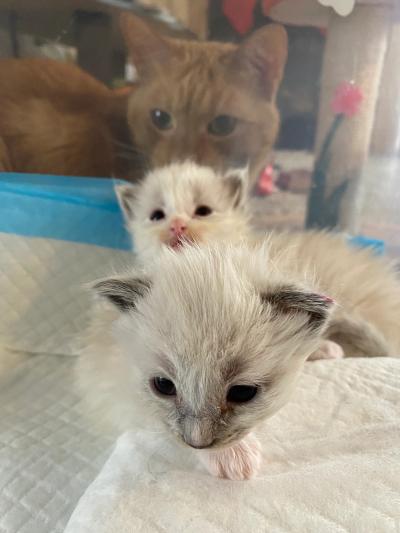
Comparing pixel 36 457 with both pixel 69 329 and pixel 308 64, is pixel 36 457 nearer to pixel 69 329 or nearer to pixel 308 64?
pixel 69 329

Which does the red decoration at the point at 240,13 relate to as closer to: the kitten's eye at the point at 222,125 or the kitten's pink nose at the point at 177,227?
the kitten's eye at the point at 222,125

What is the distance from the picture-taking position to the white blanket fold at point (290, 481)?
68 centimetres

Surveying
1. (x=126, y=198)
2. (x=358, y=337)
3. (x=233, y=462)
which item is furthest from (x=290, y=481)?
(x=126, y=198)

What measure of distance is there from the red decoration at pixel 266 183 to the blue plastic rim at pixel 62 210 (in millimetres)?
468

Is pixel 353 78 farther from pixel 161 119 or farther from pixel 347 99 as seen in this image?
pixel 161 119

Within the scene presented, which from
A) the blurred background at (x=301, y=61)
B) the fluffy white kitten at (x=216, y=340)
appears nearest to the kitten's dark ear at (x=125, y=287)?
the fluffy white kitten at (x=216, y=340)

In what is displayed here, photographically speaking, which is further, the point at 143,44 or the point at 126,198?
the point at 143,44

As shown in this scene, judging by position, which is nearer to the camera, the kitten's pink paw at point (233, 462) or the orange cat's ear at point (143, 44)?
the kitten's pink paw at point (233, 462)

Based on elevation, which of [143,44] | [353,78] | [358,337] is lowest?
[358,337]

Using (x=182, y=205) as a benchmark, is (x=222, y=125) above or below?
above

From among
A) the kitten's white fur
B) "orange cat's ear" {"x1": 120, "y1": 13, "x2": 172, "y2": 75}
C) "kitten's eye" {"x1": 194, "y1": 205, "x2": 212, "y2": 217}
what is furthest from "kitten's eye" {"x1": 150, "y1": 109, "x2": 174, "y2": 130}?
the kitten's white fur

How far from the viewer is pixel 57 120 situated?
1.48 meters

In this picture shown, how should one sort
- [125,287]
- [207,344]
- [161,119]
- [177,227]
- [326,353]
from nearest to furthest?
[207,344]
[125,287]
[326,353]
[177,227]
[161,119]

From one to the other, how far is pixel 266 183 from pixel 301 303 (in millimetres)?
948
